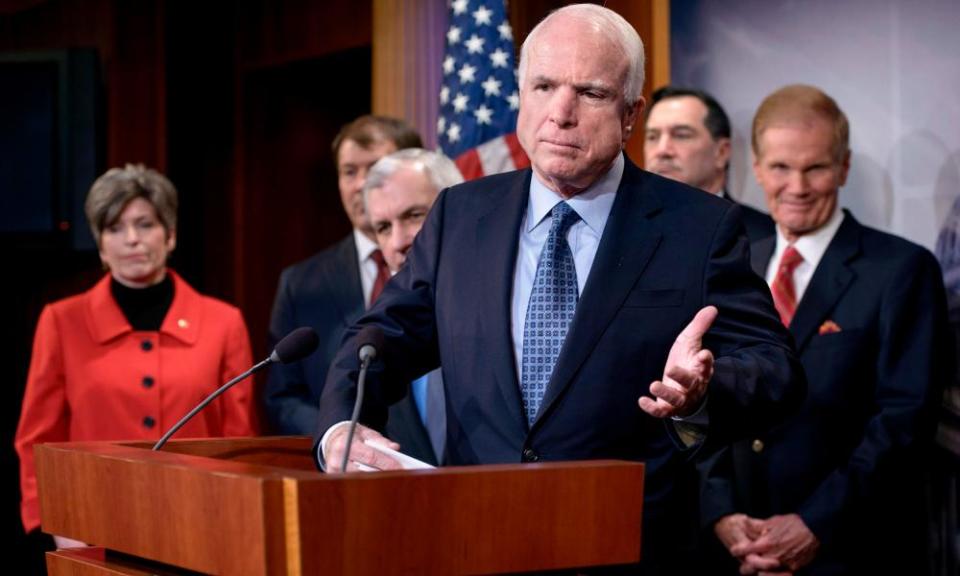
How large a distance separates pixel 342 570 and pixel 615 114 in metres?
1.08

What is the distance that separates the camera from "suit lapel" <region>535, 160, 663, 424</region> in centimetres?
226

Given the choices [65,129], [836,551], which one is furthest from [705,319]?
[65,129]

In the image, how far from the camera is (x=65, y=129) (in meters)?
5.59

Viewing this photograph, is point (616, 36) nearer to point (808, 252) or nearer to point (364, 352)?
point (364, 352)

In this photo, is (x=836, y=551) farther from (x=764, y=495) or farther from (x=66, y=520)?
(x=66, y=520)

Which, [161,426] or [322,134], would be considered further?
[322,134]

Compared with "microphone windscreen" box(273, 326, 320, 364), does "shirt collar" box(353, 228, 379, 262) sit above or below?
above

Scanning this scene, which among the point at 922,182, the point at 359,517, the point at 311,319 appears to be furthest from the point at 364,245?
the point at 359,517

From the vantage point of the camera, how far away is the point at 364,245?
4.18 metres

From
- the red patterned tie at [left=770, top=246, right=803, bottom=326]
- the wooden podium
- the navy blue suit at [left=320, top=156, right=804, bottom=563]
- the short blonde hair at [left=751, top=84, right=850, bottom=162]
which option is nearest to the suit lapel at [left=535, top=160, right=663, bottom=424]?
the navy blue suit at [left=320, top=156, right=804, bottom=563]

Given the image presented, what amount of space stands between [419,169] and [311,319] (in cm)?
76

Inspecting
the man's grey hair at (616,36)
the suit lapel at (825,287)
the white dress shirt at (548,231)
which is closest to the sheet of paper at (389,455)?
the white dress shirt at (548,231)

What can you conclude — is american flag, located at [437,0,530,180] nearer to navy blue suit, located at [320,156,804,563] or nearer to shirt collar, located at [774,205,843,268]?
shirt collar, located at [774,205,843,268]

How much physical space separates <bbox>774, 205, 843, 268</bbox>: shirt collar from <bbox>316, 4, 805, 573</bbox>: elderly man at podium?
1.32 m
